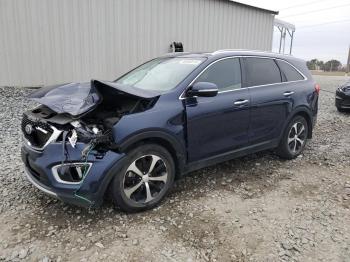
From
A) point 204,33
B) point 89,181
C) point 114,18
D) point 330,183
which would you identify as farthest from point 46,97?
point 204,33

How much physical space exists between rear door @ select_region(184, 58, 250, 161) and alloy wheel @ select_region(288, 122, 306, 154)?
115 centimetres

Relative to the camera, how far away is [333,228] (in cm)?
322

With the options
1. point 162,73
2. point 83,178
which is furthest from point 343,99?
point 83,178

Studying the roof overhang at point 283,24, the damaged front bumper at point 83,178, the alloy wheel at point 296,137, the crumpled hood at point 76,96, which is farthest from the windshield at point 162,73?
the roof overhang at point 283,24

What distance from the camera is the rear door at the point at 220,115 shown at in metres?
3.71

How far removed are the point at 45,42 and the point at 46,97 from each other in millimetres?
6385

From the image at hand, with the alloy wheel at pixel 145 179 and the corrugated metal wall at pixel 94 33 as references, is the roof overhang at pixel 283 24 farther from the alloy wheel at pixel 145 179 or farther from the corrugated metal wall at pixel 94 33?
the alloy wheel at pixel 145 179

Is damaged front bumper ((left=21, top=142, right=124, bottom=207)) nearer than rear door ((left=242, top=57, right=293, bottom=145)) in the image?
Yes

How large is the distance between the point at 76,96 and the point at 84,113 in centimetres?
46

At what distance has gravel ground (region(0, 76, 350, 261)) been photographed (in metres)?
2.82

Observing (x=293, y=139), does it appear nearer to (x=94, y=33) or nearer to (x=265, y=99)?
(x=265, y=99)

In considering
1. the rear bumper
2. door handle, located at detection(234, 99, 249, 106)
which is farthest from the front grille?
the rear bumper

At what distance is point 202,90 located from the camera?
3559mm

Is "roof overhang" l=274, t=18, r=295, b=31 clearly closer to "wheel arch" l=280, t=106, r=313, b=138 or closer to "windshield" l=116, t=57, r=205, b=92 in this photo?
"wheel arch" l=280, t=106, r=313, b=138
